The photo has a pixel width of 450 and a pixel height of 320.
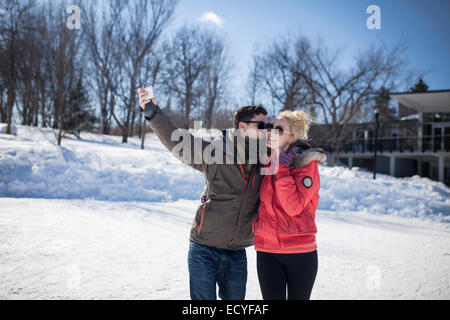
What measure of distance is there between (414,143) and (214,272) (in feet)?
90.5

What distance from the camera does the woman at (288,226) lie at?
1662mm

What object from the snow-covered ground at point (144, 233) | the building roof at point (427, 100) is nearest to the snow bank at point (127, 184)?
the snow-covered ground at point (144, 233)

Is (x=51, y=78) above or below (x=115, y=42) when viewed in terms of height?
below

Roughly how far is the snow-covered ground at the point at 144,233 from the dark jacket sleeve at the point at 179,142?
1.54 m

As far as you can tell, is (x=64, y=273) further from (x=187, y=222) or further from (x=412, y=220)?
(x=412, y=220)

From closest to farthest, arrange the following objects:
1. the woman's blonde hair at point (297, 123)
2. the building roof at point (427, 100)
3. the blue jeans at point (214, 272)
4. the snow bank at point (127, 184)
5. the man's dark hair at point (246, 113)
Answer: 1. the blue jeans at point (214, 272)
2. the man's dark hair at point (246, 113)
3. the woman's blonde hair at point (297, 123)
4. the snow bank at point (127, 184)
5. the building roof at point (427, 100)

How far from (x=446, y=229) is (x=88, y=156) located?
1070cm

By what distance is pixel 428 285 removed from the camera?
3.06 metres

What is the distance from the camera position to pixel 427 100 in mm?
17812

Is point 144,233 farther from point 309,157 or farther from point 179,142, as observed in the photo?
point 309,157

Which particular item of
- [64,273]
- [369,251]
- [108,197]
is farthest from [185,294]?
[108,197]

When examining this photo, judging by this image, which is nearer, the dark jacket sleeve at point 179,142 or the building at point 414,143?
the dark jacket sleeve at point 179,142

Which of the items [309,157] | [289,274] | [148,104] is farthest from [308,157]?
[148,104]

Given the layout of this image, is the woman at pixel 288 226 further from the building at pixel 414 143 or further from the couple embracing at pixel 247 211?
the building at pixel 414 143
